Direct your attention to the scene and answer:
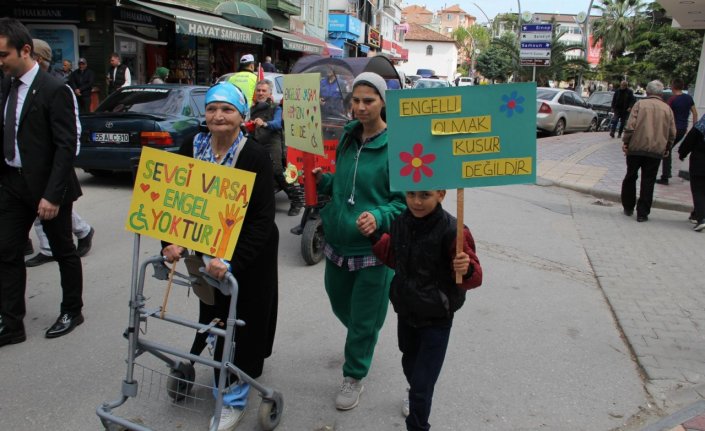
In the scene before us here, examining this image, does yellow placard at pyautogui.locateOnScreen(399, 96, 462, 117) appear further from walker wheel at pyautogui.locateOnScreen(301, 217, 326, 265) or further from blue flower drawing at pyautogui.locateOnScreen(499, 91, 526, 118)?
walker wheel at pyautogui.locateOnScreen(301, 217, 326, 265)

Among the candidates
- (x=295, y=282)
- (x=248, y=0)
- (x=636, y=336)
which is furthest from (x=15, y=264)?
(x=248, y=0)

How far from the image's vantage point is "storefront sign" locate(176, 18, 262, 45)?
14.3 meters

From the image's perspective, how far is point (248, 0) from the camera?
22.9 metres

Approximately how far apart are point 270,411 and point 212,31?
14.2 meters

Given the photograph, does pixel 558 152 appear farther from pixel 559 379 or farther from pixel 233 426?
pixel 233 426

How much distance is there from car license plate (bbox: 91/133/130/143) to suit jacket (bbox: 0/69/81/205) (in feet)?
15.2

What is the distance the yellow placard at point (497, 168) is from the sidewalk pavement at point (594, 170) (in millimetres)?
8054

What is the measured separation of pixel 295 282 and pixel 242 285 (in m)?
2.41

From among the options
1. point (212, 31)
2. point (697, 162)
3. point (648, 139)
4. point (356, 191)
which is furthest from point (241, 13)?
point (356, 191)

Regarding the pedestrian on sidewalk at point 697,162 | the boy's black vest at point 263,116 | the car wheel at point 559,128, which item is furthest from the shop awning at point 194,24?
the pedestrian on sidewalk at point 697,162

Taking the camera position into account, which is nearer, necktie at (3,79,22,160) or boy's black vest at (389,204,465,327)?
boy's black vest at (389,204,465,327)

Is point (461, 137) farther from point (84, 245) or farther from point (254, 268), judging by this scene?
point (84, 245)

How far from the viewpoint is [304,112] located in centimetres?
370

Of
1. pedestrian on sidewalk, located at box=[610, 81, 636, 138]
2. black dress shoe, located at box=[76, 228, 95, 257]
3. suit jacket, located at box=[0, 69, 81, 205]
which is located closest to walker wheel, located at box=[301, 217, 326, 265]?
black dress shoe, located at box=[76, 228, 95, 257]
